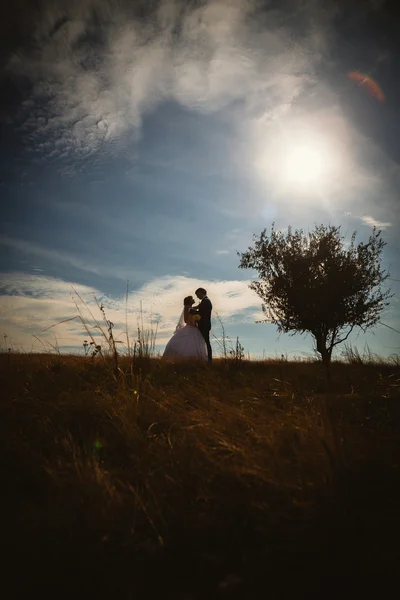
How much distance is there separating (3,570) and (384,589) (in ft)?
5.59

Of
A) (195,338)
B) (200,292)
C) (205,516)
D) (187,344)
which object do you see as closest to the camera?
(205,516)

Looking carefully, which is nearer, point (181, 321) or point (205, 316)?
point (205, 316)

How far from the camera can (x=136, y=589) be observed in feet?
4.37

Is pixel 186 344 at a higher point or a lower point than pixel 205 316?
lower

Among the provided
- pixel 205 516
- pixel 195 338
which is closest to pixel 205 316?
pixel 195 338

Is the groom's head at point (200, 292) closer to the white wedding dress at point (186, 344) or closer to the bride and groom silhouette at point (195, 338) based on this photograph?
the bride and groom silhouette at point (195, 338)

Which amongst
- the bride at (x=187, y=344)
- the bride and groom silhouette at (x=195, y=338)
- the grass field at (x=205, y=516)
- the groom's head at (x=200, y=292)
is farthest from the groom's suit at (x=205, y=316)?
the grass field at (x=205, y=516)

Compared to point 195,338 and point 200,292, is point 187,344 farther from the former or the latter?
point 200,292

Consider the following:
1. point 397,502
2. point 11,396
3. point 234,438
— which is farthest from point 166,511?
point 11,396

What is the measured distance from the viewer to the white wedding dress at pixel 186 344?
12.7m

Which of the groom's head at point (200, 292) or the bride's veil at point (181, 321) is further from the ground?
the groom's head at point (200, 292)

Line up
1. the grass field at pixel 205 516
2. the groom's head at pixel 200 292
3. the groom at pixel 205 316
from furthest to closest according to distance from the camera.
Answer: the groom's head at pixel 200 292 → the groom at pixel 205 316 → the grass field at pixel 205 516

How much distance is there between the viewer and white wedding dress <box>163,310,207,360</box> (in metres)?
12.7

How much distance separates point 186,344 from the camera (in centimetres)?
1298
